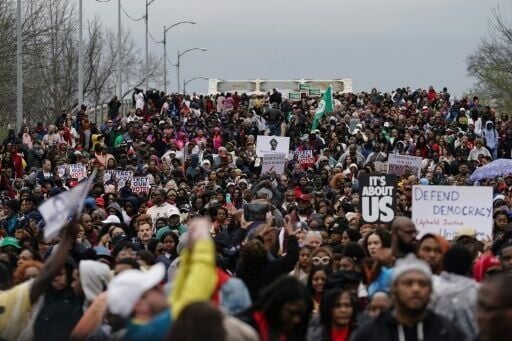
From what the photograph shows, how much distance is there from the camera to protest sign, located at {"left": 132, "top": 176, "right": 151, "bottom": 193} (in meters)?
25.8

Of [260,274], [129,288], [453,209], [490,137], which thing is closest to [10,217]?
[453,209]

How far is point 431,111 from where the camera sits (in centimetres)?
4578

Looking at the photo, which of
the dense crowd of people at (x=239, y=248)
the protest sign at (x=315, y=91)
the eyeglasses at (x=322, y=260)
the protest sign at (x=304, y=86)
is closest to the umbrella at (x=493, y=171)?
the dense crowd of people at (x=239, y=248)

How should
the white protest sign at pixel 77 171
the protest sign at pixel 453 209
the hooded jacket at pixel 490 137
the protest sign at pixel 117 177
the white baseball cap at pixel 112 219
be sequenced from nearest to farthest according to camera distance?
the protest sign at pixel 453 209 < the white baseball cap at pixel 112 219 < the protest sign at pixel 117 177 < the white protest sign at pixel 77 171 < the hooded jacket at pixel 490 137

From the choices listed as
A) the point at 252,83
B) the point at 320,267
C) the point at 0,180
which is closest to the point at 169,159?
the point at 0,180

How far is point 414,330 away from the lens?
9.02m

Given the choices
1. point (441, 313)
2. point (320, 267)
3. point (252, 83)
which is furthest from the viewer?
point (252, 83)

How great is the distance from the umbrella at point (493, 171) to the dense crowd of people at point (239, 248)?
6.4 inches

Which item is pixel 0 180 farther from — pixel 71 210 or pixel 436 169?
pixel 71 210

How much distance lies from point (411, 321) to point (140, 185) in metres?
17.2

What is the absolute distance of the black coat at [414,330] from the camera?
29.5 ft

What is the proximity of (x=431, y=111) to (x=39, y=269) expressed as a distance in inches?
1387

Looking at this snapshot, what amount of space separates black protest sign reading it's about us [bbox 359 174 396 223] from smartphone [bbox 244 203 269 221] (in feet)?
3.52

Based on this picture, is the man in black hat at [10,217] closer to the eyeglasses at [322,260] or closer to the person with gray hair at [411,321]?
the eyeglasses at [322,260]
